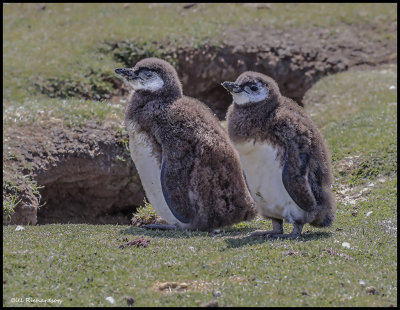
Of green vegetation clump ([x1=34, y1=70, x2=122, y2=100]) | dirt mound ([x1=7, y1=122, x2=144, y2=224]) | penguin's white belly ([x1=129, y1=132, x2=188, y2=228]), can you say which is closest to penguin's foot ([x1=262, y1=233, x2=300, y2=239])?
penguin's white belly ([x1=129, y1=132, x2=188, y2=228])

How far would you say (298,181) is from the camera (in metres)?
8.18

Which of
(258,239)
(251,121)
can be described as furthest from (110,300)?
(251,121)

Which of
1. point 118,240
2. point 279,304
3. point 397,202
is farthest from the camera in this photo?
point 397,202

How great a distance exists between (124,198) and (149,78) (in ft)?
16.5

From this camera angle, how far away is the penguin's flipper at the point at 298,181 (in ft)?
26.9

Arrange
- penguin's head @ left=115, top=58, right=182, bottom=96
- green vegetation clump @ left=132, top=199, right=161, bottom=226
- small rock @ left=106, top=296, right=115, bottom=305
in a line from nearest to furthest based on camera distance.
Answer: small rock @ left=106, top=296, right=115, bottom=305, penguin's head @ left=115, top=58, right=182, bottom=96, green vegetation clump @ left=132, top=199, right=161, bottom=226

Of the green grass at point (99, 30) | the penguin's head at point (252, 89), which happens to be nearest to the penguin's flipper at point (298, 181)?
the penguin's head at point (252, 89)

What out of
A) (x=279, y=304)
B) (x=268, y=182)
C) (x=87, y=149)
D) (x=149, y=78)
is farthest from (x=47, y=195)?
(x=279, y=304)

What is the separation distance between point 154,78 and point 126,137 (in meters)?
3.98

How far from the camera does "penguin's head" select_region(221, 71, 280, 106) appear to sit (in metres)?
8.54

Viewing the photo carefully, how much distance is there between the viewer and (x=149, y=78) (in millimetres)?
9352

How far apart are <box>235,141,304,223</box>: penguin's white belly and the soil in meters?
4.50

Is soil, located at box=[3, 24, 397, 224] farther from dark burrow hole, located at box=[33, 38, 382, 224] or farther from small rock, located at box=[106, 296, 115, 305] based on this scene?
small rock, located at box=[106, 296, 115, 305]

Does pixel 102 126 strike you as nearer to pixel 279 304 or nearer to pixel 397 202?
pixel 397 202
